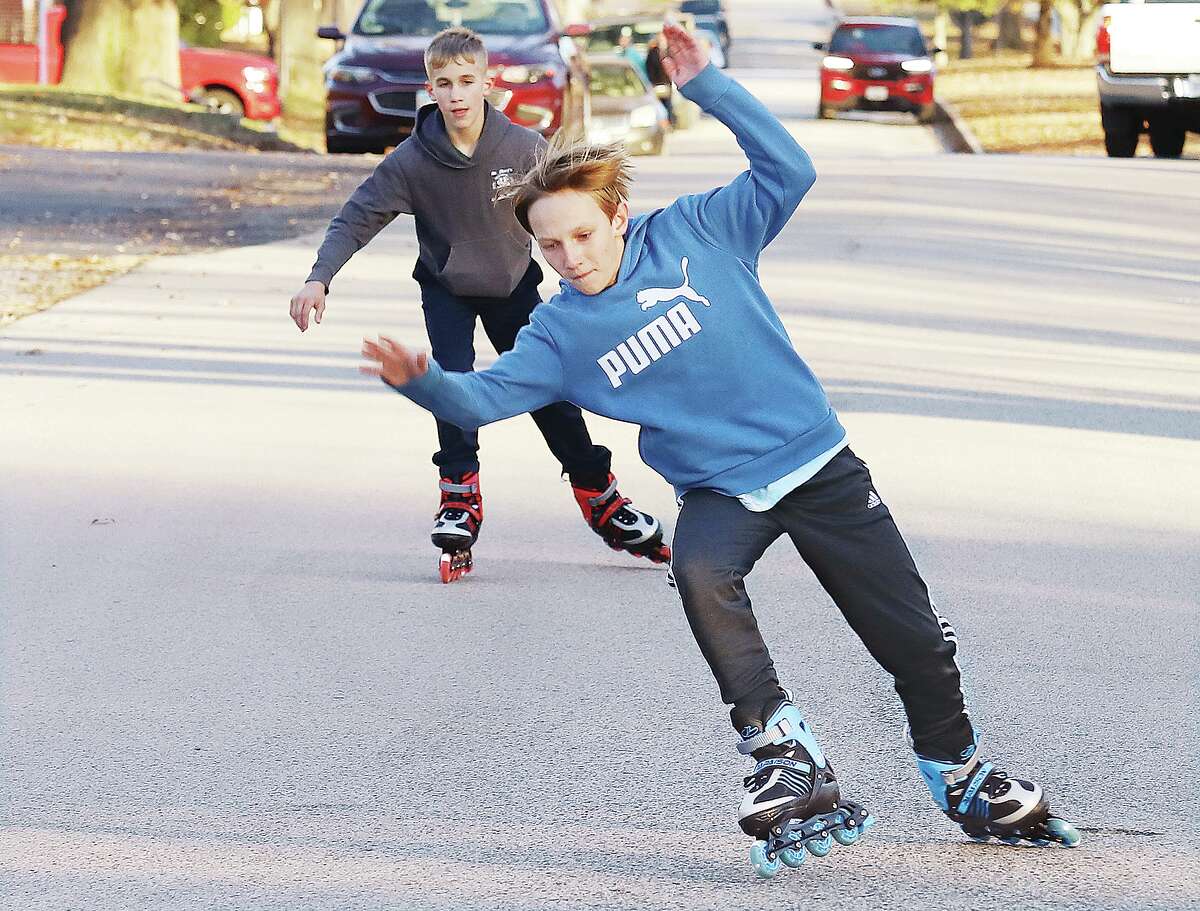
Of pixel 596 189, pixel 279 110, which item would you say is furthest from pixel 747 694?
pixel 279 110

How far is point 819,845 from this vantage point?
161 inches

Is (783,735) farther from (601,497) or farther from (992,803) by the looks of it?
(601,497)

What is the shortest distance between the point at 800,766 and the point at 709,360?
33.5 inches

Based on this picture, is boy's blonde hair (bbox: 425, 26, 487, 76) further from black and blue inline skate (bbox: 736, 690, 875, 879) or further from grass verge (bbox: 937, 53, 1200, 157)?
grass verge (bbox: 937, 53, 1200, 157)

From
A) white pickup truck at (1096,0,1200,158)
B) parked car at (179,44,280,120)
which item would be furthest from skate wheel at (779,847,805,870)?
parked car at (179,44,280,120)

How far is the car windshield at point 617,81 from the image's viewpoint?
86.6 feet

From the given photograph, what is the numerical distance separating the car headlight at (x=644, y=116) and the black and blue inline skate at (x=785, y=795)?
71.7 feet

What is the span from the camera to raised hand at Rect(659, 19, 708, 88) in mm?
4277

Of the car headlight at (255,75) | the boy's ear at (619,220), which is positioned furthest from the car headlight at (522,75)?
the boy's ear at (619,220)

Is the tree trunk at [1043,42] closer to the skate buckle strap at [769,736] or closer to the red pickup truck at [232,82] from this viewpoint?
the red pickup truck at [232,82]

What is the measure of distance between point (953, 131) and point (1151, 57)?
34.5 ft

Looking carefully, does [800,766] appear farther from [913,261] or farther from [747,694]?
[913,261]

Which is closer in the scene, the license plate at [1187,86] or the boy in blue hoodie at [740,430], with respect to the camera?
the boy in blue hoodie at [740,430]

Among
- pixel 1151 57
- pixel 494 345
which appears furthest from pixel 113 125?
pixel 494 345
